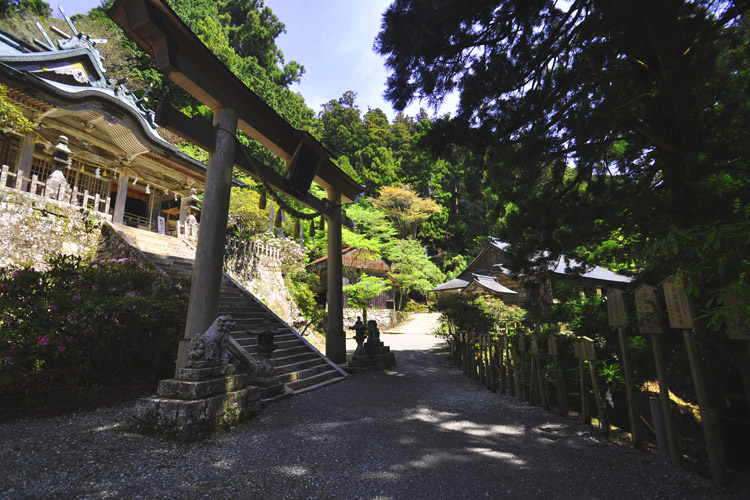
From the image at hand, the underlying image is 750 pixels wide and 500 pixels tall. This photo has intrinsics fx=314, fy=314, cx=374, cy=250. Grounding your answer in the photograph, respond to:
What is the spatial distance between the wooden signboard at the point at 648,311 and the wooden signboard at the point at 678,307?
0.11 metres

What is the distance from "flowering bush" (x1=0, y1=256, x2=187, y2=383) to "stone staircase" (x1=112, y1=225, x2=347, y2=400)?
1.41 m

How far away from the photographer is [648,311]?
115 inches

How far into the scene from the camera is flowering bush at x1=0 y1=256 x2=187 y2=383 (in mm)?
4055

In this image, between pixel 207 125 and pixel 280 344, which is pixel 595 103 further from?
pixel 280 344

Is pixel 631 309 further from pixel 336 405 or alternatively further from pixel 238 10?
pixel 238 10

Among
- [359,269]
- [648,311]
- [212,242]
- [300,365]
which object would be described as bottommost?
[300,365]

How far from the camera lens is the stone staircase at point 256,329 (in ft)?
18.8

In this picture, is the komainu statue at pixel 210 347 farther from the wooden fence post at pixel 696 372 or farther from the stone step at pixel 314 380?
the wooden fence post at pixel 696 372

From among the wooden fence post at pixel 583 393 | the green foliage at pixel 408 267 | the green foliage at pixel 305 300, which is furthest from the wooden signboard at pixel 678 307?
the green foliage at pixel 408 267

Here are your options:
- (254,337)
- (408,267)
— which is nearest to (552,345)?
(254,337)

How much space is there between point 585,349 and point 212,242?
4994 millimetres

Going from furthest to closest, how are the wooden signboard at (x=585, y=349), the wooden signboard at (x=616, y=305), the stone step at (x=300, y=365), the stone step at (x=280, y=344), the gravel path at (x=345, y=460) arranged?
the stone step at (x=280, y=344), the stone step at (x=300, y=365), the wooden signboard at (x=585, y=349), the wooden signboard at (x=616, y=305), the gravel path at (x=345, y=460)

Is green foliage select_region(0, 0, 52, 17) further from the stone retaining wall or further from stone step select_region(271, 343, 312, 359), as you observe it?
stone step select_region(271, 343, 312, 359)

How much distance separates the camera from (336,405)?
4.67 metres
